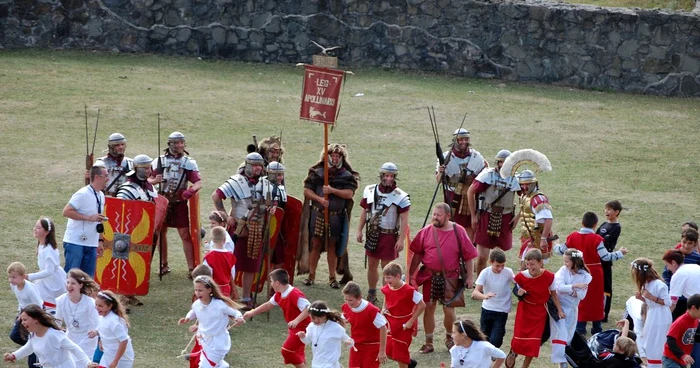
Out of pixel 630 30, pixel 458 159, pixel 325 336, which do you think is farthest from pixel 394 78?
pixel 325 336

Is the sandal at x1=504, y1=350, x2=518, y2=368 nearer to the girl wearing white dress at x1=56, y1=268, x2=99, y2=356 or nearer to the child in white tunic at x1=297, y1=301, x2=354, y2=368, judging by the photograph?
the child in white tunic at x1=297, y1=301, x2=354, y2=368

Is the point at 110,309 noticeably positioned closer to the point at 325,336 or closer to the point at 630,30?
the point at 325,336

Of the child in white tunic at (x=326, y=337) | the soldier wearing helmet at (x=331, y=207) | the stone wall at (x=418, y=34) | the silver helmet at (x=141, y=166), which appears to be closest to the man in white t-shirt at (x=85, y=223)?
the silver helmet at (x=141, y=166)

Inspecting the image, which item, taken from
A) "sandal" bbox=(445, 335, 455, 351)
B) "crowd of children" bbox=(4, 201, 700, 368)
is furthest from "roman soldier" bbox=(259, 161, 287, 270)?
"sandal" bbox=(445, 335, 455, 351)

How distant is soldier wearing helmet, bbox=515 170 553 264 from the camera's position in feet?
43.9

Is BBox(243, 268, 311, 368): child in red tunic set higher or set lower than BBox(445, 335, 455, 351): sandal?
higher

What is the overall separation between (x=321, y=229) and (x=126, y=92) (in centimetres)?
903

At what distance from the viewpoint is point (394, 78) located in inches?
948

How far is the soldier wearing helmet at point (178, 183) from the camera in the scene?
1401cm

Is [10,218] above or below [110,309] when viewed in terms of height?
below

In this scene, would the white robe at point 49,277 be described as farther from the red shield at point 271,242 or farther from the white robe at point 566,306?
the white robe at point 566,306

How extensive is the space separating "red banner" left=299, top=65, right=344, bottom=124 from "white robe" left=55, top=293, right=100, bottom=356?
463 centimetres

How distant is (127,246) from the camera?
12695mm

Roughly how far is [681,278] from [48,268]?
18.7 ft
